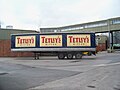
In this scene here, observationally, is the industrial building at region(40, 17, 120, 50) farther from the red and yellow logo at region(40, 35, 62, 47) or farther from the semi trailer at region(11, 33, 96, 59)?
the red and yellow logo at region(40, 35, 62, 47)

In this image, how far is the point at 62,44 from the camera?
115ft

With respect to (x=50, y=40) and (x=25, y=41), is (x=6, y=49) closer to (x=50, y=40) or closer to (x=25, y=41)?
(x=25, y=41)

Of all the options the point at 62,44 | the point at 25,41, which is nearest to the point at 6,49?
the point at 25,41

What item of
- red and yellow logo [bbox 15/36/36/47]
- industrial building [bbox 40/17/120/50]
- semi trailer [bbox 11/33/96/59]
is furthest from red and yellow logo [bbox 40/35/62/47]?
industrial building [bbox 40/17/120/50]

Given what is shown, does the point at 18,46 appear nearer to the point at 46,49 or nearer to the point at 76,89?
the point at 46,49

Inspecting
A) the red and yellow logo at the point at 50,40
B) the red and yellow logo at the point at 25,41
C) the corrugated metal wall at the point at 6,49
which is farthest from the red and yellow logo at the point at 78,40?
the corrugated metal wall at the point at 6,49

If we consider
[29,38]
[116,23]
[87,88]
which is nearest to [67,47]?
[29,38]

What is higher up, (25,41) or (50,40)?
(50,40)

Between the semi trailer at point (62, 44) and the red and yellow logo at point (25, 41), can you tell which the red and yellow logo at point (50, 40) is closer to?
the semi trailer at point (62, 44)

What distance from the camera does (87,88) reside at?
10.5 meters

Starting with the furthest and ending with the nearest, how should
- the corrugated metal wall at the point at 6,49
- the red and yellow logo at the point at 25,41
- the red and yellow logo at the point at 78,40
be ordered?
the corrugated metal wall at the point at 6,49, the red and yellow logo at the point at 25,41, the red and yellow logo at the point at 78,40

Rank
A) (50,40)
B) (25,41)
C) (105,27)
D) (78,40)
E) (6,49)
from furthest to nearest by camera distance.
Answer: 1. (105,27)
2. (6,49)
3. (25,41)
4. (50,40)
5. (78,40)

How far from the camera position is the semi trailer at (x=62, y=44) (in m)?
34.8

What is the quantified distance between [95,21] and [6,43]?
50749 millimetres
